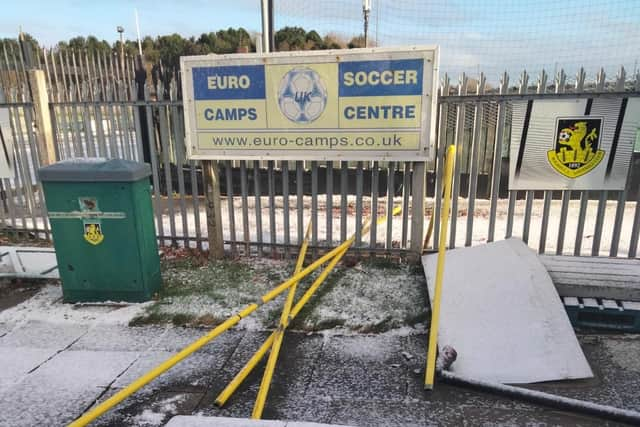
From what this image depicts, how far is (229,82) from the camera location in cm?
446

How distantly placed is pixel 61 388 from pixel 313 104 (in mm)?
3141

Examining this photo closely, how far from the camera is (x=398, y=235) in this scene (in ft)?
18.9

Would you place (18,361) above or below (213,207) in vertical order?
below

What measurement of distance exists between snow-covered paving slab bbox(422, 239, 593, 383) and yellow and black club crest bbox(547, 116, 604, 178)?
36.8 inches

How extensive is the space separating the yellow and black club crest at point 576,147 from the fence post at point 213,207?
3.50 metres

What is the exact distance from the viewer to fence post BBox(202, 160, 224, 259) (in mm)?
4867

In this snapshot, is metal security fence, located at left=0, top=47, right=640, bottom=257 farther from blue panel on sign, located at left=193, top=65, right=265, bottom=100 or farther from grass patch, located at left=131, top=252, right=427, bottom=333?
blue panel on sign, located at left=193, top=65, right=265, bottom=100

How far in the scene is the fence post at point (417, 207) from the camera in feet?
14.5

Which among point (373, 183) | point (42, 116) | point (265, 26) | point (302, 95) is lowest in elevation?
point (373, 183)

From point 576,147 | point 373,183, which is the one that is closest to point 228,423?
point 373,183

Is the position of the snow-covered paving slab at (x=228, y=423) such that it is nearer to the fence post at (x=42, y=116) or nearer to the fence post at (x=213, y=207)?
the fence post at (x=213, y=207)

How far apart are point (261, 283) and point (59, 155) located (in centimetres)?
359

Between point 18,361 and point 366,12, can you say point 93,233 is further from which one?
point 366,12

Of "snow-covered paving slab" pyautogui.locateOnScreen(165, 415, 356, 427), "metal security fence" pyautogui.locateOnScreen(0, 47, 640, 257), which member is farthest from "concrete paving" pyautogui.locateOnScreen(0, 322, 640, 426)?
"metal security fence" pyautogui.locateOnScreen(0, 47, 640, 257)
